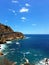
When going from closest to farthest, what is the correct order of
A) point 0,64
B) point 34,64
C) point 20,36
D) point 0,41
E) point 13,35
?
point 0,64, point 34,64, point 0,41, point 13,35, point 20,36

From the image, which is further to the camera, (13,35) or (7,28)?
(7,28)

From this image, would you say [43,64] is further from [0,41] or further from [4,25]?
[4,25]

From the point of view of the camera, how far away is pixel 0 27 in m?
168

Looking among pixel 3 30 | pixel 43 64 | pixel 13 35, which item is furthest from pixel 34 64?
pixel 3 30

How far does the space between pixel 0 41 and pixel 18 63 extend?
6267cm

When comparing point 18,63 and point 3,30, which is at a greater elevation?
point 3,30

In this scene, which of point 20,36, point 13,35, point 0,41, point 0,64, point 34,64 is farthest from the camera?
point 20,36

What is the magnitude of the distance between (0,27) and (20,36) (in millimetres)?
21619

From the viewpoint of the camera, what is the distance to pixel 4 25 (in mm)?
175125

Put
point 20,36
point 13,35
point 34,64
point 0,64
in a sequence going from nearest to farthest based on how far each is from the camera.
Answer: point 0,64
point 34,64
point 13,35
point 20,36

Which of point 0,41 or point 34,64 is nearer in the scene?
point 34,64

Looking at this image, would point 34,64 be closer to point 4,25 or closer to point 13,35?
point 13,35

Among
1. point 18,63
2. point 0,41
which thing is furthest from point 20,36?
point 18,63

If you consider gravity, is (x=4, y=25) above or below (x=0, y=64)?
above
